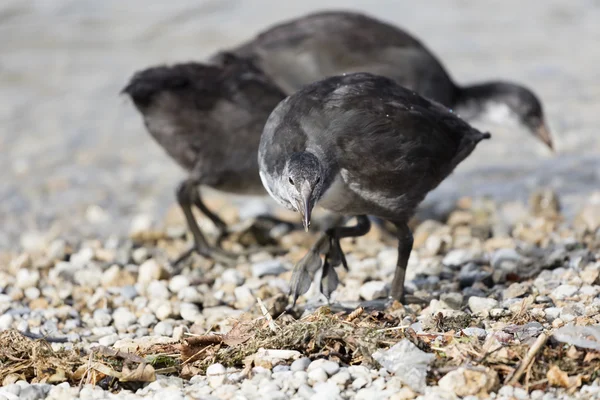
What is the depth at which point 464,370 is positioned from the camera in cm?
358

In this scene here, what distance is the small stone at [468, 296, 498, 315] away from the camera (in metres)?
4.68

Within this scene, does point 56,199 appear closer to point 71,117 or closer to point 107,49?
point 71,117

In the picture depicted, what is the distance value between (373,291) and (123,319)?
4.96 feet

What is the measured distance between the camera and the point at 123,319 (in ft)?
17.6

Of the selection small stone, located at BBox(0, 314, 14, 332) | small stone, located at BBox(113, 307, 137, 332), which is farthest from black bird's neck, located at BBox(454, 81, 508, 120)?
small stone, located at BBox(0, 314, 14, 332)

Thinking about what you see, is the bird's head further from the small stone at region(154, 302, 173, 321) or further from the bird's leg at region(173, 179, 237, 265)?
the bird's leg at region(173, 179, 237, 265)

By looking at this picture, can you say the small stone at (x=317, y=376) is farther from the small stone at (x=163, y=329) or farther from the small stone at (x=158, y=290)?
the small stone at (x=158, y=290)

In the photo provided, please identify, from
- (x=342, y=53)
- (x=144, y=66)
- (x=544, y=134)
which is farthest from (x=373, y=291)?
(x=144, y=66)

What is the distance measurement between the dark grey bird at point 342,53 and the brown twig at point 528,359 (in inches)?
152

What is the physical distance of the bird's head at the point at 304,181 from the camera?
4316mm

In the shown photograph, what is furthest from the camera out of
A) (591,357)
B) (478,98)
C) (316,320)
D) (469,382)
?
(478,98)

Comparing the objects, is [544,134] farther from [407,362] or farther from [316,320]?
[407,362]

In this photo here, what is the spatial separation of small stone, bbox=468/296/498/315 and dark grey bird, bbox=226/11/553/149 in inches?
Answer: 114

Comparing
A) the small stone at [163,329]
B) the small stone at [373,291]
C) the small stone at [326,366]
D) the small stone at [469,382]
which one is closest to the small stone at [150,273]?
the small stone at [163,329]
